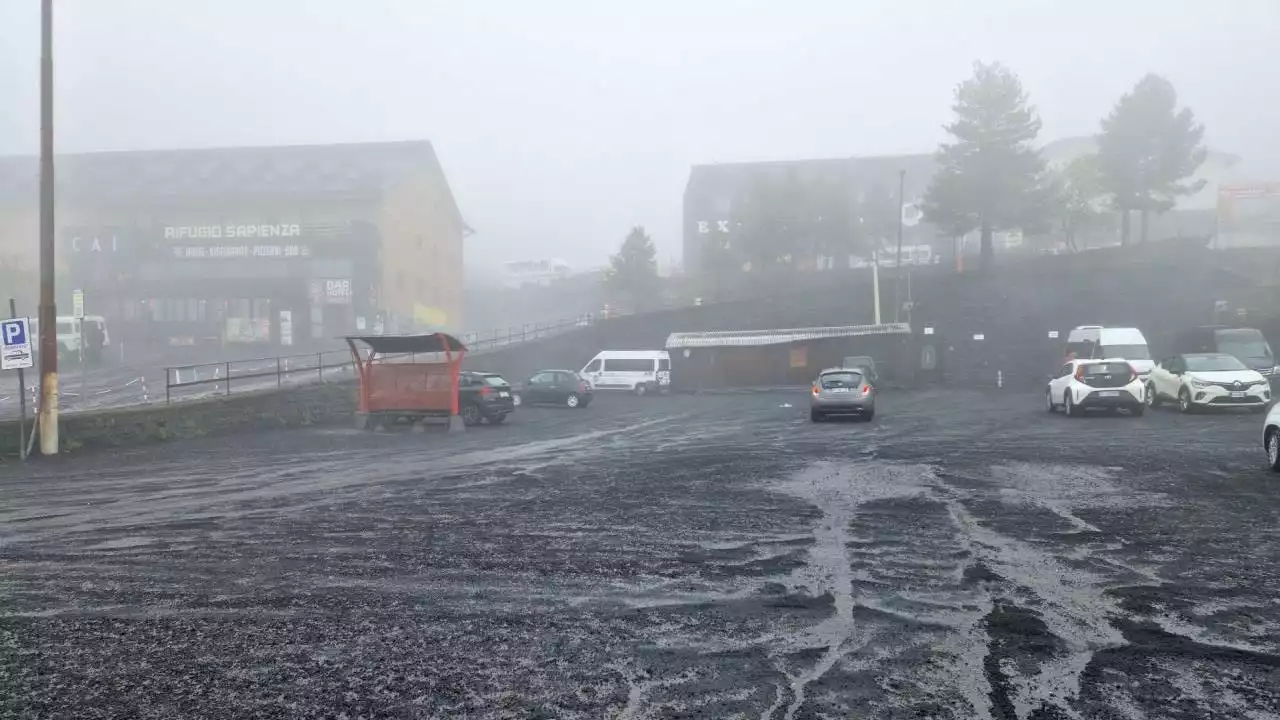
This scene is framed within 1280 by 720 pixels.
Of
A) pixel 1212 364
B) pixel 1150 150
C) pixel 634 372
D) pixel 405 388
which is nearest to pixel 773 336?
pixel 634 372

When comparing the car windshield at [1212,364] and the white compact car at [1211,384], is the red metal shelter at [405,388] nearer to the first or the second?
the white compact car at [1211,384]

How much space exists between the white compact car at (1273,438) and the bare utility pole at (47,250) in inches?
781

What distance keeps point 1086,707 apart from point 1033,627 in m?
1.33

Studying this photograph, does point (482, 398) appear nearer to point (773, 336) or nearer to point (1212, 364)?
point (1212, 364)

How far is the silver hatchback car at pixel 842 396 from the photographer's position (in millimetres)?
23625

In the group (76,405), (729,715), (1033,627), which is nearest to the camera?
(729,715)

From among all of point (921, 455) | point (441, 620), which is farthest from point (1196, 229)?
point (441, 620)

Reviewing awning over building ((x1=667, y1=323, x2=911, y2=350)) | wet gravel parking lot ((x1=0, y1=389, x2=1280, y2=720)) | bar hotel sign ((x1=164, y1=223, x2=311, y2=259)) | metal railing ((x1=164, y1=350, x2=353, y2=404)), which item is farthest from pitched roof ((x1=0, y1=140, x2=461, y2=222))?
wet gravel parking lot ((x1=0, y1=389, x2=1280, y2=720))

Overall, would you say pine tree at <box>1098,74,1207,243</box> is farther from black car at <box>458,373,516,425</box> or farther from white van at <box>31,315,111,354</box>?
white van at <box>31,315,111,354</box>

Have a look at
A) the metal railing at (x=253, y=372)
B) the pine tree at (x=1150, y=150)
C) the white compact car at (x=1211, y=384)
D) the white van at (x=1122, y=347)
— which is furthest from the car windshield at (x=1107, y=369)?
the pine tree at (x=1150, y=150)

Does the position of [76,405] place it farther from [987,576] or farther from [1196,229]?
[1196,229]

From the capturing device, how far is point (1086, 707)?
439 centimetres

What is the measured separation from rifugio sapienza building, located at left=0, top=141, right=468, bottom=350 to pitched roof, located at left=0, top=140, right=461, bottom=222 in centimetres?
14

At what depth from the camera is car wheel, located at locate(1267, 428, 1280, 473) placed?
1248cm
